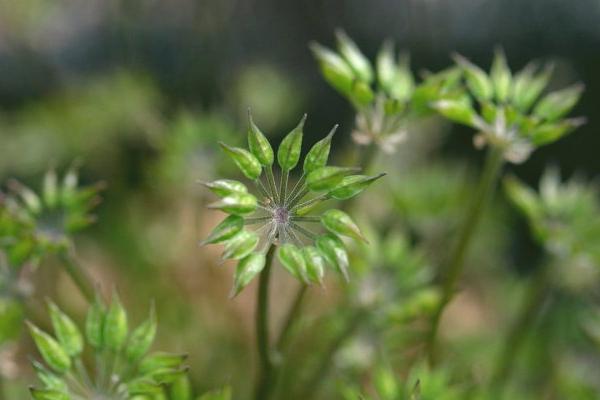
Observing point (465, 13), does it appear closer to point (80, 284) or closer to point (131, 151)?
point (131, 151)

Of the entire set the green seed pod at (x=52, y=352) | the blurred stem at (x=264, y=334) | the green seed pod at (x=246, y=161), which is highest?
the green seed pod at (x=246, y=161)

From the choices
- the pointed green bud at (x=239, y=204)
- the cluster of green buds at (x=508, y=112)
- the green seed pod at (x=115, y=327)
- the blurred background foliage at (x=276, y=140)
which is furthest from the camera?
the blurred background foliage at (x=276, y=140)

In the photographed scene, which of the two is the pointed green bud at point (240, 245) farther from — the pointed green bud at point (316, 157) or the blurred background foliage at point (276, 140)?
the blurred background foliage at point (276, 140)

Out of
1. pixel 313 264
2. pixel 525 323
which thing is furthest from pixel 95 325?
pixel 525 323

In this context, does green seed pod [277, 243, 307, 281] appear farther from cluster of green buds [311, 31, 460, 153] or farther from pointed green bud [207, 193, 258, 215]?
cluster of green buds [311, 31, 460, 153]

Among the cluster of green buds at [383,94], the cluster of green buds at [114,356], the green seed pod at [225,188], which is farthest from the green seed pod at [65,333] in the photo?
the cluster of green buds at [383,94]

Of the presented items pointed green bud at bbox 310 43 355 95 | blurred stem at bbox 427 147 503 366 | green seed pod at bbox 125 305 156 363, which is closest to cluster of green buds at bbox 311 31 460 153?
pointed green bud at bbox 310 43 355 95
